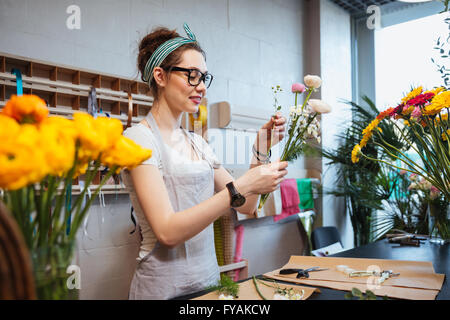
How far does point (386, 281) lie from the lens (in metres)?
0.96

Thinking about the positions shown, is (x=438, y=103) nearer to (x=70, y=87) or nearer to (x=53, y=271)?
(x=53, y=271)

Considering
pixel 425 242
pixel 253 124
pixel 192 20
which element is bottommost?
pixel 425 242

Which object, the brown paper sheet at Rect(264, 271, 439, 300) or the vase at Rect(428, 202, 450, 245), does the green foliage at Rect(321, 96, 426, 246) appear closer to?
the vase at Rect(428, 202, 450, 245)

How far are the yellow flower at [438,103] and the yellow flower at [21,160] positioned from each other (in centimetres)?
90

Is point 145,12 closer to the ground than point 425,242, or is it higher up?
higher up

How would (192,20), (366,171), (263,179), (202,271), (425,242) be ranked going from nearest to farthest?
1. (263,179)
2. (202,271)
3. (425,242)
4. (192,20)
5. (366,171)

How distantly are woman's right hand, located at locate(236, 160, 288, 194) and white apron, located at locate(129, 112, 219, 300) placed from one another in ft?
0.77

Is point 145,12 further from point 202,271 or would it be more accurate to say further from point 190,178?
point 202,271

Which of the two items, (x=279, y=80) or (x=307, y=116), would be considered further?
(x=279, y=80)

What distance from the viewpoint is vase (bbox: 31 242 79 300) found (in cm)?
34

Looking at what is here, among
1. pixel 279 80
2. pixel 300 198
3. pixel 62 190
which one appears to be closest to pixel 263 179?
pixel 62 190

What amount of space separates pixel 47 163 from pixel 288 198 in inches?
101
